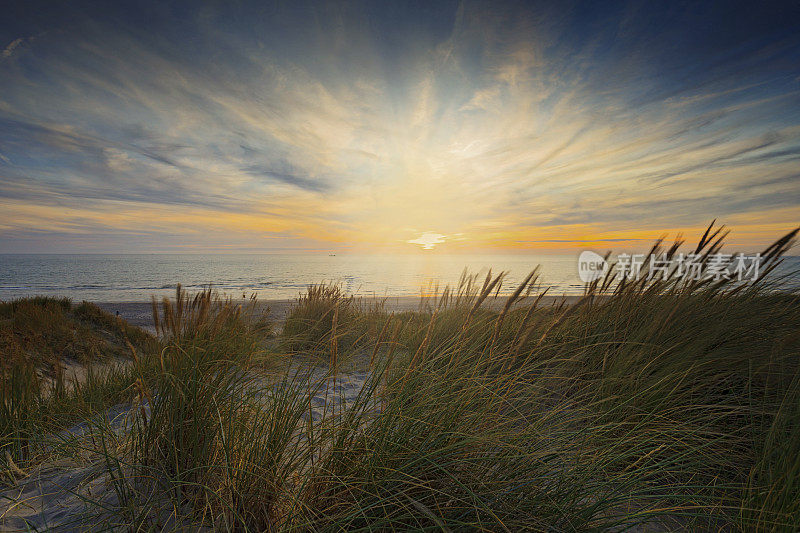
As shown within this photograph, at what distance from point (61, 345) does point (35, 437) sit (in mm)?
4803

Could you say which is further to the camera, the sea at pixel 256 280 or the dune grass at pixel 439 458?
the sea at pixel 256 280

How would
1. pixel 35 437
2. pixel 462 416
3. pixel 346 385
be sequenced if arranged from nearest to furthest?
pixel 462 416
pixel 35 437
pixel 346 385

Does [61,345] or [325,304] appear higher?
[325,304]

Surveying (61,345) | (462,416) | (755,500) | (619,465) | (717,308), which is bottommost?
(61,345)

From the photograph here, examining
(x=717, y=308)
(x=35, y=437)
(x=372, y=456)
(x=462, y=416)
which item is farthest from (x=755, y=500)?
(x=35, y=437)

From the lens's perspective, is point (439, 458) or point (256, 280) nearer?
point (439, 458)

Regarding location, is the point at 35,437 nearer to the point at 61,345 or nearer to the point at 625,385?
the point at 625,385

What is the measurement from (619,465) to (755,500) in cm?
58

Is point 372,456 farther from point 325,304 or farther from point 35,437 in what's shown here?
point 325,304

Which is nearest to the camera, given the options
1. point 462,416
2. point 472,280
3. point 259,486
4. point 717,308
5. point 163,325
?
point 259,486

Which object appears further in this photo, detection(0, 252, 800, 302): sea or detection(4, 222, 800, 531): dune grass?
detection(0, 252, 800, 302): sea

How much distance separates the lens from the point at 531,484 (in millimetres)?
1293

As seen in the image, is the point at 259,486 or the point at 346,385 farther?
the point at 346,385

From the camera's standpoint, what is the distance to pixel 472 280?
13.2 feet
